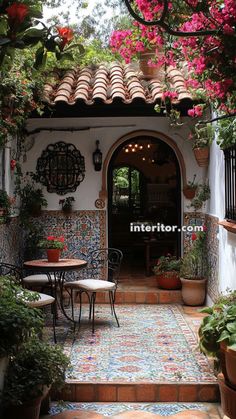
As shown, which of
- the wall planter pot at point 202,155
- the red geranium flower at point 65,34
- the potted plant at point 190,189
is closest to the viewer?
the red geranium flower at point 65,34

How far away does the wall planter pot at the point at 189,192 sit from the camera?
7734mm

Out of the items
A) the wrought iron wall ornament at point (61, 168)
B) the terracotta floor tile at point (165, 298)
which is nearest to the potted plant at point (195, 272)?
the terracotta floor tile at point (165, 298)

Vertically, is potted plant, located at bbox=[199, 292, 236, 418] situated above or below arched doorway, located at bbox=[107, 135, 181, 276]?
below

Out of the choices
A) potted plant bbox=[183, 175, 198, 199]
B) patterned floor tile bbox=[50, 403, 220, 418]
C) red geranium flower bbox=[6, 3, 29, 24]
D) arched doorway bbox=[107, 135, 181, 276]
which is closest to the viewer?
red geranium flower bbox=[6, 3, 29, 24]

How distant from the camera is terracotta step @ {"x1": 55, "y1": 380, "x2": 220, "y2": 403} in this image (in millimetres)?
4180

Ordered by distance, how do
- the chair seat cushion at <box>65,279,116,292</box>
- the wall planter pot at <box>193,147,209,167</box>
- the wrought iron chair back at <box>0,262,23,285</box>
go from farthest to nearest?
1. the wall planter pot at <box>193,147,209,167</box>
2. the chair seat cushion at <box>65,279,116,292</box>
3. the wrought iron chair back at <box>0,262,23,285</box>

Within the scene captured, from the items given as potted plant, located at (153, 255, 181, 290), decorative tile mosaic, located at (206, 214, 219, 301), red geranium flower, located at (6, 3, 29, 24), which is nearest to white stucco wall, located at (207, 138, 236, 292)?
decorative tile mosaic, located at (206, 214, 219, 301)

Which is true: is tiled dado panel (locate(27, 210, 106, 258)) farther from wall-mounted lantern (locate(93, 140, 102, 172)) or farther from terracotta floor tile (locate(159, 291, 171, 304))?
terracotta floor tile (locate(159, 291, 171, 304))

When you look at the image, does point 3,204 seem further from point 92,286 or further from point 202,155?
point 202,155

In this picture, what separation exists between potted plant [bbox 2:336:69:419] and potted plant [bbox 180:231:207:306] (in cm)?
353

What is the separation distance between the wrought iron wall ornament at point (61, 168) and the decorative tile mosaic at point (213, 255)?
2185mm

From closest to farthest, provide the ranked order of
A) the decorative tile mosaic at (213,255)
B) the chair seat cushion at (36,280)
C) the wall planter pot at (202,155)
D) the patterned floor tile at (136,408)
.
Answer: the patterned floor tile at (136,408) → the chair seat cushion at (36,280) → the decorative tile mosaic at (213,255) → the wall planter pot at (202,155)

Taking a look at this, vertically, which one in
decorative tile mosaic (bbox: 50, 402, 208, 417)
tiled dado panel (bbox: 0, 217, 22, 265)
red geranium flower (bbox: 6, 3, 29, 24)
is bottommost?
decorative tile mosaic (bbox: 50, 402, 208, 417)

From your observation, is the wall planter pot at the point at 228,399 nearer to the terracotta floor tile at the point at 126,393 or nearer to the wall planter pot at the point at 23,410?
the terracotta floor tile at the point at 126,393
